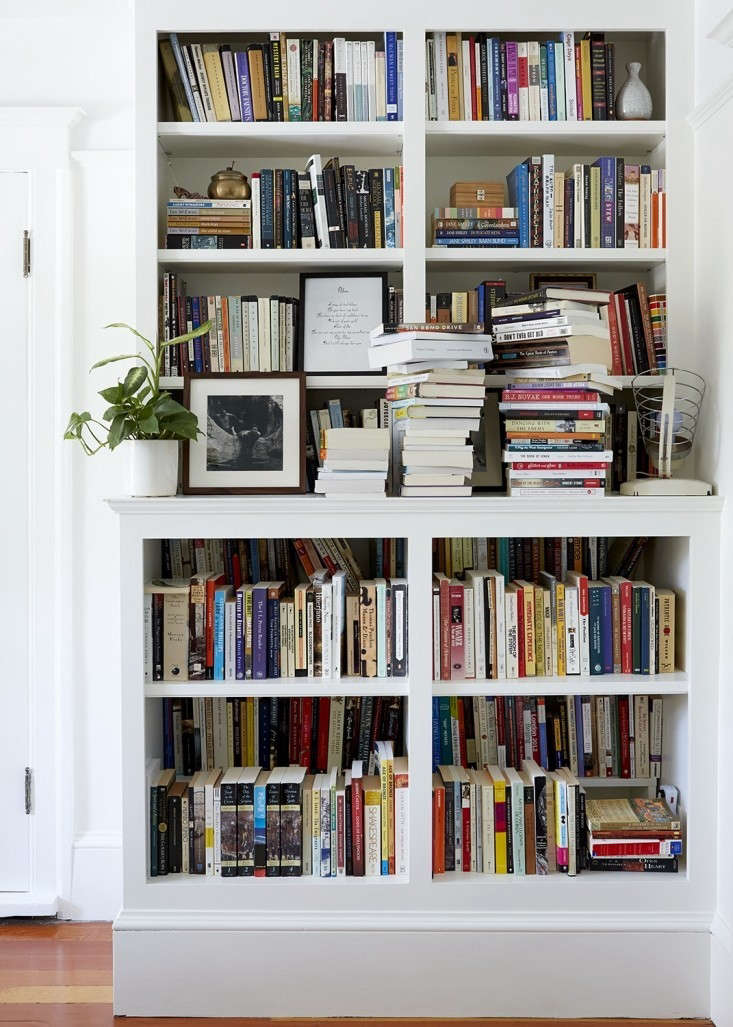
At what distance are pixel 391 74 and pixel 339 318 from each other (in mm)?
621

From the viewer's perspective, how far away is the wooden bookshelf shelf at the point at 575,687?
2.19m

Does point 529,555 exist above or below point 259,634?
above

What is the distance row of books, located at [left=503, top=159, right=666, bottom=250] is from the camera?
7.80 ft

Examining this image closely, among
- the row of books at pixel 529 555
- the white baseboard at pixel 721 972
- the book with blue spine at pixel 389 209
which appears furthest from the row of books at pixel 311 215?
the white baseboard at pixel 721 972

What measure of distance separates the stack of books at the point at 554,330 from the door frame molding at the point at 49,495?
1204mm

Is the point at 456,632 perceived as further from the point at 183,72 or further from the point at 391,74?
the point at 183,72

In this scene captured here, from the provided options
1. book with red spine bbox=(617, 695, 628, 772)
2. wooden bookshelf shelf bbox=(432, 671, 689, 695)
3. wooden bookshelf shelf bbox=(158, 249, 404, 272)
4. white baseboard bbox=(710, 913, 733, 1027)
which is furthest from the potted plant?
white baseboard bbox=(710, 913, 733, 1027)

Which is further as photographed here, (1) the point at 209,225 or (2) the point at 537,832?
(1) the point at 209,225

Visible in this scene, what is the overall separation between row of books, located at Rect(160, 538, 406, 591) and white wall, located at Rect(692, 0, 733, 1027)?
2.65 feet

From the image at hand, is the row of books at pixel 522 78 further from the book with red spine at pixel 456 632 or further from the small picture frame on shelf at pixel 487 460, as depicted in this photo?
the book with red spine at pixel 456 632

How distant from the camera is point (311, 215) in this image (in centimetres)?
239

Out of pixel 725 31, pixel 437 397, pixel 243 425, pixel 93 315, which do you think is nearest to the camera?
pixel 725 31

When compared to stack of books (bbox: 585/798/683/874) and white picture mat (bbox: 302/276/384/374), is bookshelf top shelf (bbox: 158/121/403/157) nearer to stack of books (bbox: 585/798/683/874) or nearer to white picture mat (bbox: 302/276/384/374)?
white picture mat (bbox: 302/276/384/374)

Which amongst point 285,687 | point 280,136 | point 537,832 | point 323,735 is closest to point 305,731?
point 323,735
